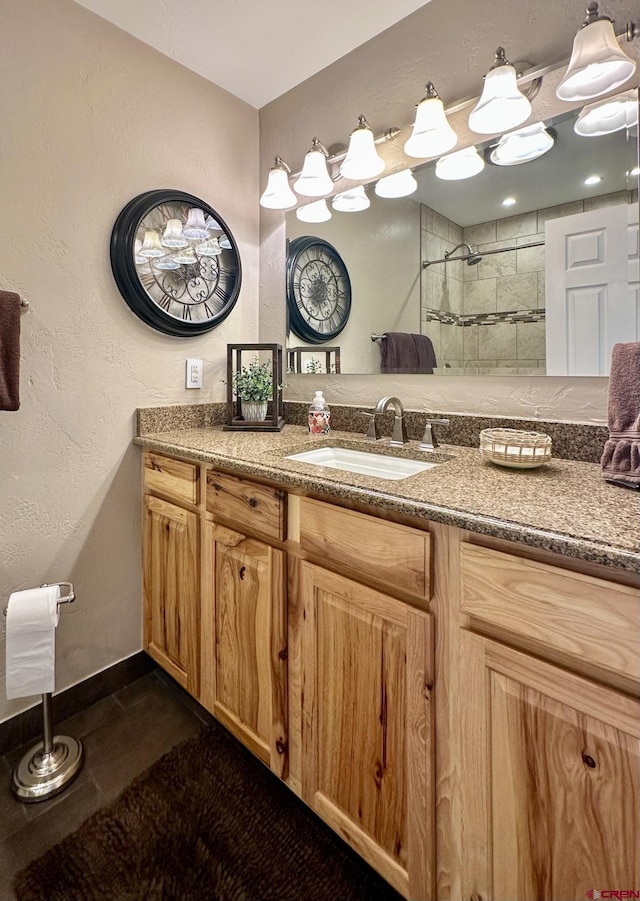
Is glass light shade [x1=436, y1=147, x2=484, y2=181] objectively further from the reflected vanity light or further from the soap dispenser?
the soap dispenser

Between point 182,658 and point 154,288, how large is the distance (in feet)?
4.46

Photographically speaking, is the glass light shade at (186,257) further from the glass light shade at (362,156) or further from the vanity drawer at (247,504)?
the vanity drawer at (247,504)

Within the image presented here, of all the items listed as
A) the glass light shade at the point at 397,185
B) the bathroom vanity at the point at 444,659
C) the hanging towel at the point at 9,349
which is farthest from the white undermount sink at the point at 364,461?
the glass light shade at the point at 397,185

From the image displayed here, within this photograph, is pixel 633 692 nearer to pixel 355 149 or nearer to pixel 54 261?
pixel 355 149

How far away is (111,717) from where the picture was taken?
1.57m

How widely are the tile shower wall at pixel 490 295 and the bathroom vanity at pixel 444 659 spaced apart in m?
0.35

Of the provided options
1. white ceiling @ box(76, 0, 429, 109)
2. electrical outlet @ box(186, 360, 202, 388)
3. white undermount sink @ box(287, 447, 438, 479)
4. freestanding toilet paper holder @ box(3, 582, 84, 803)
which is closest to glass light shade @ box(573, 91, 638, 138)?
white ceiling @ box(76, 0, 429, 109)

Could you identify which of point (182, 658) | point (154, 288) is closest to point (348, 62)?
point (154, 288)

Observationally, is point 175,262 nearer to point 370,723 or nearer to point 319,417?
point 319,417

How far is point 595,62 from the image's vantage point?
42.6 inches

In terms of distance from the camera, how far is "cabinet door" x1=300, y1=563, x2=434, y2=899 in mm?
892

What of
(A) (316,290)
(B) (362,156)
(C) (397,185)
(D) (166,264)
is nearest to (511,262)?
(C) (397,185)

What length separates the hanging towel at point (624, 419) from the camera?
3.09ft

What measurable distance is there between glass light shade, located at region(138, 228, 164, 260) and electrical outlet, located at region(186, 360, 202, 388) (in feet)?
1.37
